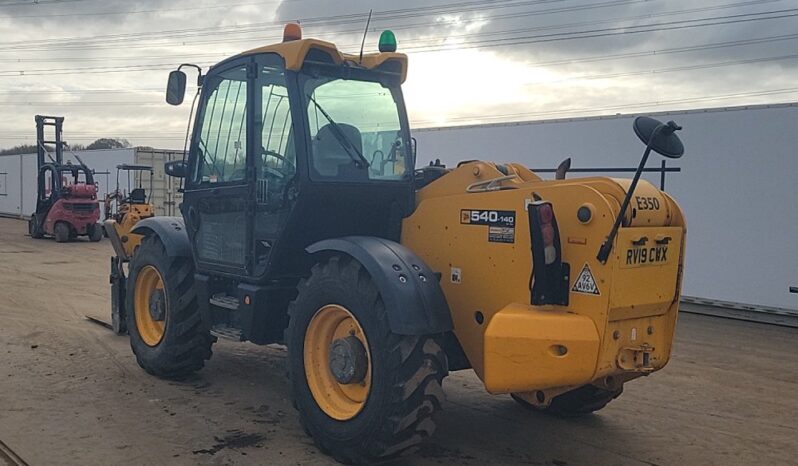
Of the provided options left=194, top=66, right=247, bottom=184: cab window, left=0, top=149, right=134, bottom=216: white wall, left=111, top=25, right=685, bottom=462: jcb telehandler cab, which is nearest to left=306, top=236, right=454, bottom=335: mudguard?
left=111, top=25, right=685, bottom=462: jcb telehandler cab

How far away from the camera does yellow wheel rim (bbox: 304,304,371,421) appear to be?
4.69 metres

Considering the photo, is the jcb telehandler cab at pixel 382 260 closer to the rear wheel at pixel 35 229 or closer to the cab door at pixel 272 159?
the cab door at pixel 272 159

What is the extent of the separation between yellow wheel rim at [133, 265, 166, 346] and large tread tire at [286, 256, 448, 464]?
9.05ft

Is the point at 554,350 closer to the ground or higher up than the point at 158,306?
higher up

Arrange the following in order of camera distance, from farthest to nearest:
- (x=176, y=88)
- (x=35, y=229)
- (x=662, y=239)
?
(x=35, y=229) < (x=176, y=88) < (x=662, y=239)

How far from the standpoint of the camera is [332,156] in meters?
5.28

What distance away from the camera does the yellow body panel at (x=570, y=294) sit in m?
4.07

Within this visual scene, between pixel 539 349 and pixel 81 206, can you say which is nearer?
pixel 539 349

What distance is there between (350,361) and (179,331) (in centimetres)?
235

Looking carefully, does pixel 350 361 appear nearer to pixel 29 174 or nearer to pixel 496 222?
pixel 496 222

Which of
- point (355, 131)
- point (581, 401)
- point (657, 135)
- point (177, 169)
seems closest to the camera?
point (657, 135)

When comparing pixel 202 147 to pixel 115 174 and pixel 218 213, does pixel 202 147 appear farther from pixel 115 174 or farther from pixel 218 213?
pixel 115 174

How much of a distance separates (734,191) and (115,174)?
21.7 m

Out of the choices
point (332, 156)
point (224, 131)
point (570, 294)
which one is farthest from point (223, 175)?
point (570, 294)
